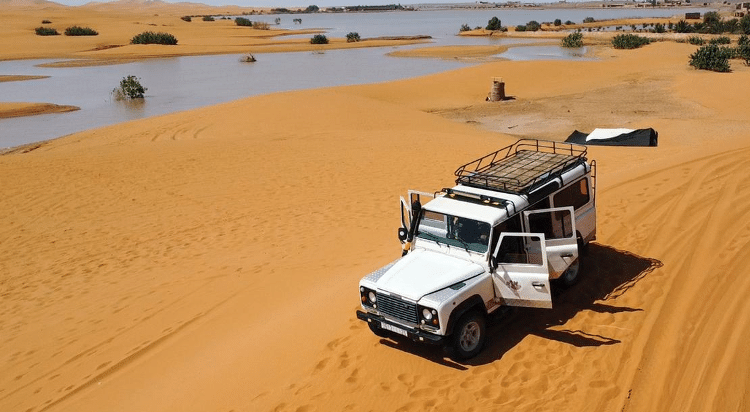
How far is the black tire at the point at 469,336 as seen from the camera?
7.52m

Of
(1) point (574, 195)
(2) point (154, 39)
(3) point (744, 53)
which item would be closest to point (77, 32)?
(2) point (154, 39)

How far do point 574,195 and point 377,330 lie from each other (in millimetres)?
3950

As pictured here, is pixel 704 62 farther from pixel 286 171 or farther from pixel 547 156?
pixel 547 156

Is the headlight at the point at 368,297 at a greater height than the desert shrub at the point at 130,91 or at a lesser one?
lesser

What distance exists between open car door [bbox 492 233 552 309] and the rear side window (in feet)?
4.82

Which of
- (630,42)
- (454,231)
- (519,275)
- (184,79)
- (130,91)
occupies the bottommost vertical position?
(519,275)

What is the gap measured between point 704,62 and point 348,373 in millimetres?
43818

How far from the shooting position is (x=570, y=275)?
9.69m

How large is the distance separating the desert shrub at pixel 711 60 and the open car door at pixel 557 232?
131 ft

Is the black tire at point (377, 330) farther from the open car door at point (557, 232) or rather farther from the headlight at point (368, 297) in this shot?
the open car door at point (557, 232)

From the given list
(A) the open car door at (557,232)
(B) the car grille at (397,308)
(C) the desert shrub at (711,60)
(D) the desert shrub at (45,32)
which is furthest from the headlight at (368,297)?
(D) the desert shrub at (45,32)

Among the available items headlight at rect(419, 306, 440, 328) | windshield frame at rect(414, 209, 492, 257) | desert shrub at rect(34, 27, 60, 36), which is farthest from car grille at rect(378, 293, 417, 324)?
desert shrub at rect(34, 27, 60, 36)

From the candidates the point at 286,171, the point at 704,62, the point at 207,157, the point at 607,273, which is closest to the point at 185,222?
the point at 286,171

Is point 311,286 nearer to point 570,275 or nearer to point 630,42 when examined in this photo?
point 570,275
